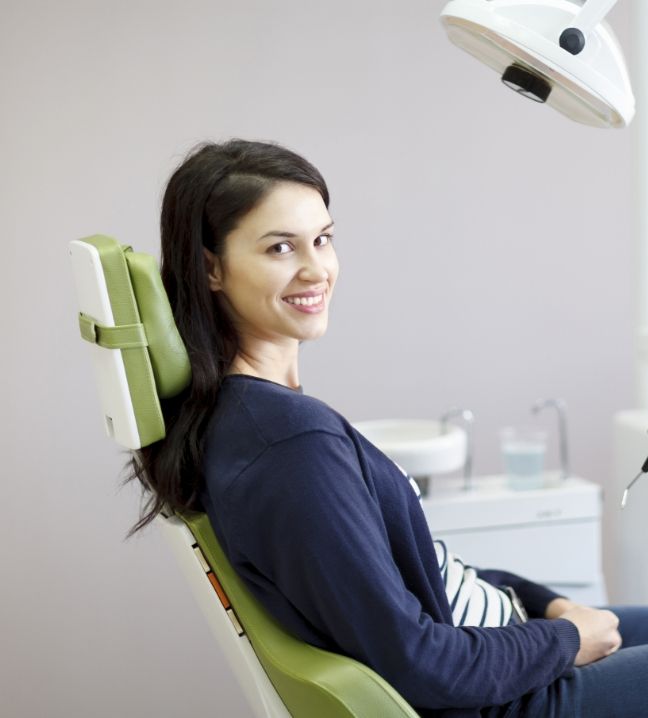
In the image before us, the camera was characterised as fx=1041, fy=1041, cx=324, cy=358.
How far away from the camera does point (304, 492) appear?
3.96 ft

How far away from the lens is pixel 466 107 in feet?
10.0

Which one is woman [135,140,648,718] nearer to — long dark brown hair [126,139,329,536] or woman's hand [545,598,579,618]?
long dark brown hair [126,139,329,536]

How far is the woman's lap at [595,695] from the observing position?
137cm

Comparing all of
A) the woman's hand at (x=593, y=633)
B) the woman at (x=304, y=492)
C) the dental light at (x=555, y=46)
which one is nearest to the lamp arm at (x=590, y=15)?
the dental light at (x=555, y=46)

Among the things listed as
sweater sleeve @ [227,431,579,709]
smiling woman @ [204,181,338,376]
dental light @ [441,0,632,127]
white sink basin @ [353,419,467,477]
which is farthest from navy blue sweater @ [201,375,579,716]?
white sink basin @ [353,419,467,477]

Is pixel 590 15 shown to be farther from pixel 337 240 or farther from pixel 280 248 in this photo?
pixel 337 240

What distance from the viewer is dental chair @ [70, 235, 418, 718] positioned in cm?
130

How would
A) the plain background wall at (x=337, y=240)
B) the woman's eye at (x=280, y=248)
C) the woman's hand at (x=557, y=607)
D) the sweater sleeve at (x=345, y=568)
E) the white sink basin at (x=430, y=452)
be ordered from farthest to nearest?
the plain background wall at (x=337, y=240) → the white sink basin at (x=430, y=452) → the woman's hand at (x=557, y=607) → the woman's eye at (x=280, y=248) → the sweater sleeve at (x=345, y=568)

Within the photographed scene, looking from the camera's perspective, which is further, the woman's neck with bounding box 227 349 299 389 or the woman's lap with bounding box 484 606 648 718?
the woman's neck with bounding box 227 349 299 389

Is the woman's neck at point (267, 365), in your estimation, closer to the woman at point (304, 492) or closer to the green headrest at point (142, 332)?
the woman at point (304, 492)

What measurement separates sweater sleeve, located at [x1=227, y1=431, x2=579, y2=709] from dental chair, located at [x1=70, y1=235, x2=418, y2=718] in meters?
0.06

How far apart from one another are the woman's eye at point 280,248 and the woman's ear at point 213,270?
8 cm

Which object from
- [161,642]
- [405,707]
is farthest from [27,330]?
[405,707]

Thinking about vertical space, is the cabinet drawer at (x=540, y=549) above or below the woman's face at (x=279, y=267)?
below
